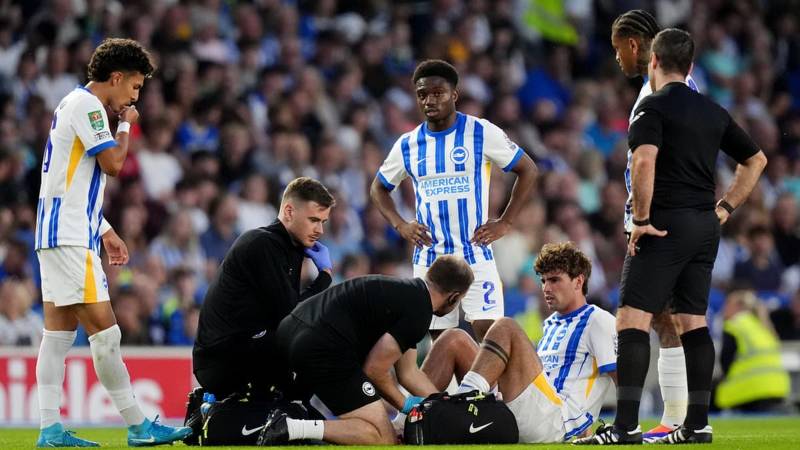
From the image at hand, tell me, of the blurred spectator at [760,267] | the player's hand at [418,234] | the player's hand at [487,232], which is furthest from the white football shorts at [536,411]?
the blurred spectator at [760,267]

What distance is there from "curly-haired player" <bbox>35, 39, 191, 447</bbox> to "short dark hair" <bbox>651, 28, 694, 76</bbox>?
9.66ft

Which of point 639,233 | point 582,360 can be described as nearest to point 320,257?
point 582,360

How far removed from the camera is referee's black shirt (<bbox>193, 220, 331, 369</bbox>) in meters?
8.11

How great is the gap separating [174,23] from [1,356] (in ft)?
16.6

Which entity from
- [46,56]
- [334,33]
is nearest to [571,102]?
[334,33]

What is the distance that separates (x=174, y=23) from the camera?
53.0ft

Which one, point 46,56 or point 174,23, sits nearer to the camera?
point 46,56

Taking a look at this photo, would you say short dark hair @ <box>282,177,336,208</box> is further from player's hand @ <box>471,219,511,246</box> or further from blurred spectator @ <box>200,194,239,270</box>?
blurred spectator @ <box>200,194,239,270</box>

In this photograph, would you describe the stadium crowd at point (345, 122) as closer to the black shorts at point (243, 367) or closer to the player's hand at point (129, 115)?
the black shorts at point (243, 367)

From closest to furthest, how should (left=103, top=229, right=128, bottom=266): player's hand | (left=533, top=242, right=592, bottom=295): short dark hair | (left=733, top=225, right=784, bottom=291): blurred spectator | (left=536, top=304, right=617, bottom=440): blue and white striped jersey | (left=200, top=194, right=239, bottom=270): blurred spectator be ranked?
(left=103, top=229, right=128, bottom=266): player's hand, (left=536, top=304, right=617, bottom=440): blue and white striped jersey, (left=533, top=242, right=592, bottom=295): short dark hair, (left=200, top=194, right=239, bottom=270): blurred spectator, (left=733, top=225, right=784, bottom=291): blurred spectator

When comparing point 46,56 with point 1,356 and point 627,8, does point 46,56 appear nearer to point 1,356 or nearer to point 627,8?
point 1,356

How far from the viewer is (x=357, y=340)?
7875 mm

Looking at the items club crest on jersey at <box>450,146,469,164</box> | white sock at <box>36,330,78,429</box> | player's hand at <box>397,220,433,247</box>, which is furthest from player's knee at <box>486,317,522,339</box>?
white sock at <box>36,330,78,429</box>

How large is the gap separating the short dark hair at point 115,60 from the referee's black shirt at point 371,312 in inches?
68.1
